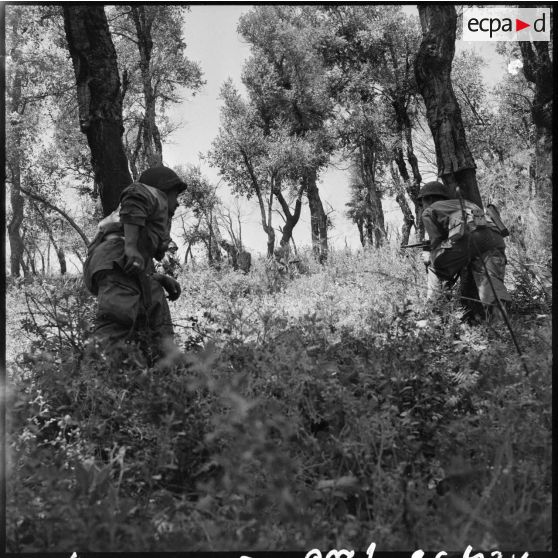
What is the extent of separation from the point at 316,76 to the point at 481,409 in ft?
67.0

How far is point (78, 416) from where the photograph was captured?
2.93m

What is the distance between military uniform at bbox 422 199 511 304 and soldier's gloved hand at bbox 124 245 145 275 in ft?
9.19

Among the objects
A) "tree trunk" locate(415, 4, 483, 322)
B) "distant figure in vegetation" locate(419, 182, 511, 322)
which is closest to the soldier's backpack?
"distant figure in vegetation" locate(419, 182, 511, 322)

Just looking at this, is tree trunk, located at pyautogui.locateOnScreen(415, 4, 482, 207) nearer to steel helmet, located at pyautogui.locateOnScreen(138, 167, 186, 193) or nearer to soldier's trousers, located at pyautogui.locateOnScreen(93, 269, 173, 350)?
steel helmet, located at pyautogui.locateOnScreen(138, 167, 186, 193)

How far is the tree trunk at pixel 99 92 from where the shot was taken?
16.0 ft

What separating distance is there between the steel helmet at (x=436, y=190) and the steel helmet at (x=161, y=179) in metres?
→ 2.87

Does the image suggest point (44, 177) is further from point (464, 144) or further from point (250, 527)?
point (250, 527)

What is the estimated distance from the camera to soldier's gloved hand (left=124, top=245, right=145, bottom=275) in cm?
374

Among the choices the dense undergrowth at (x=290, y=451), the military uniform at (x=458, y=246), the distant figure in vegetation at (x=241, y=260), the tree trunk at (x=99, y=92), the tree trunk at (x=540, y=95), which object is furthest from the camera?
the distant figure in vegetation at (x=241, y=260)

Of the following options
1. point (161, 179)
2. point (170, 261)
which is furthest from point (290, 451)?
point (170, 261)

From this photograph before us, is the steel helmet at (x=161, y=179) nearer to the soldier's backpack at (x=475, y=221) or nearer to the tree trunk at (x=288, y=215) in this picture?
the soldier's backpack at (x=475, y=221)

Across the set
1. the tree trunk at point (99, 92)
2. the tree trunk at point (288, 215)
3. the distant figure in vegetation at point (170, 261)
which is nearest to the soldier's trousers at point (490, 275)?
the tree trunk at point (99, 92)

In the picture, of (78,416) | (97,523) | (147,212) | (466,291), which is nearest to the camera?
(97,523)

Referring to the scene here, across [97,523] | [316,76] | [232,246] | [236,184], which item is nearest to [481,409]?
[97,523]
